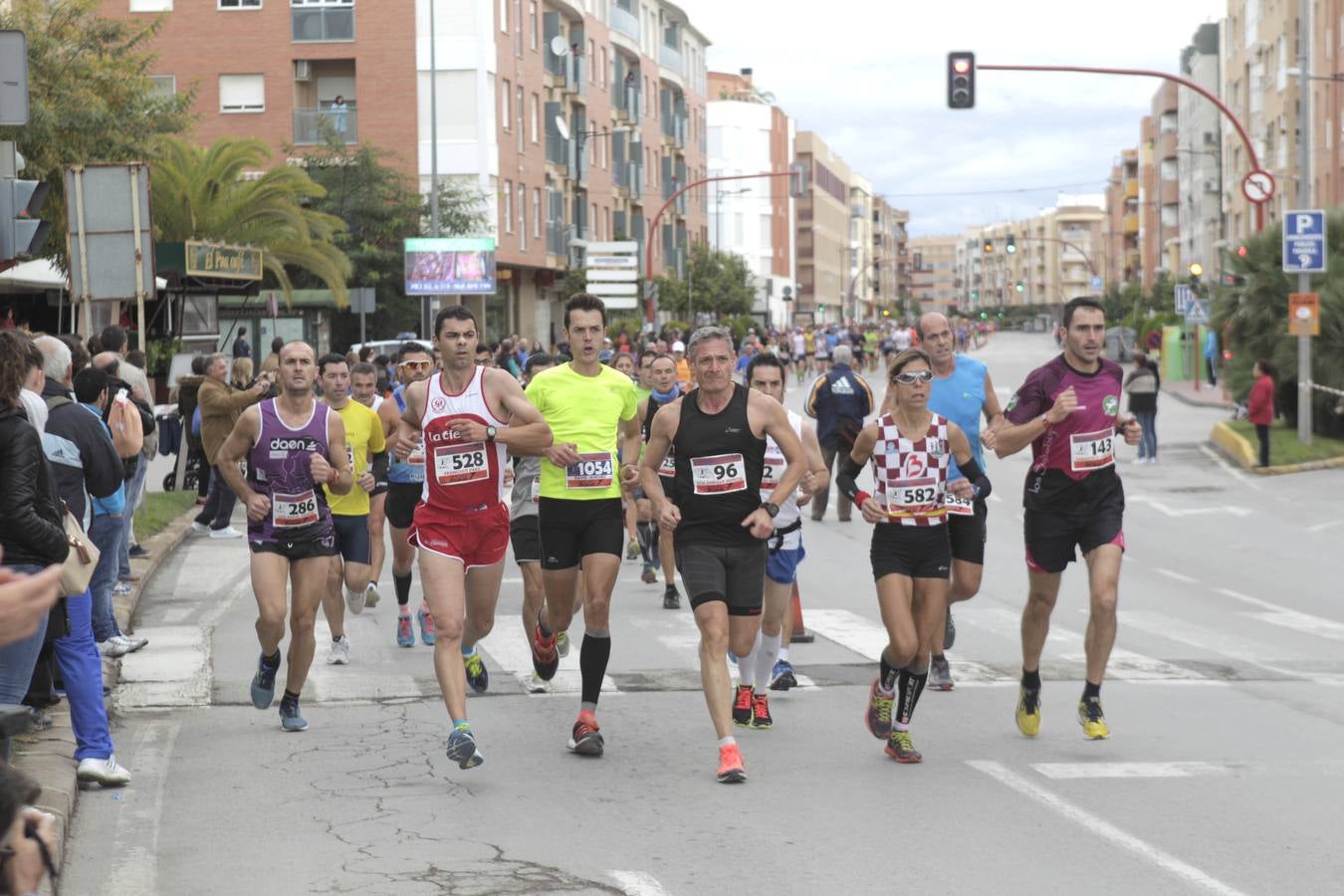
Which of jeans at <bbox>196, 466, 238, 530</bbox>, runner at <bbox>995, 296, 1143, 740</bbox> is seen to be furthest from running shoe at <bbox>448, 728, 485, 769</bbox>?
jeans at <bbox>196, 466, 238, 530</bbox>

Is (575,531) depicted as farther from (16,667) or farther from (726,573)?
(16,667)

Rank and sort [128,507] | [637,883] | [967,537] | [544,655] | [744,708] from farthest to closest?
[128,507] < [544,655] < [967,537] < [744,708] < [637,883]

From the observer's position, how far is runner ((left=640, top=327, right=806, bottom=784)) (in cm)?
820

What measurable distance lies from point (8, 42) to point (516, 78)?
47837mm

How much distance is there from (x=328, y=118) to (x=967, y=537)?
45.8m

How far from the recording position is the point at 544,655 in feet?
32.7

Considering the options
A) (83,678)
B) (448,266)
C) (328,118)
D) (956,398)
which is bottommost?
(83,678)

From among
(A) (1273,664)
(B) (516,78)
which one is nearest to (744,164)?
(B) (516,78)

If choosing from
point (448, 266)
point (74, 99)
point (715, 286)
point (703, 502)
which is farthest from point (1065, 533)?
point (715, 286)

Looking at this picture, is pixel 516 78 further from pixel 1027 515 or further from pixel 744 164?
pixel 744 164

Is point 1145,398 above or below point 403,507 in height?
above

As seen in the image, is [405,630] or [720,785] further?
[405,630]

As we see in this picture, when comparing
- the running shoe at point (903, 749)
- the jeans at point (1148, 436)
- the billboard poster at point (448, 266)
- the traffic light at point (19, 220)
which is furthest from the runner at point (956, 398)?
the billboard poster at point (448, 266)

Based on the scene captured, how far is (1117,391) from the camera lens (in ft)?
29.5
